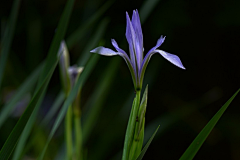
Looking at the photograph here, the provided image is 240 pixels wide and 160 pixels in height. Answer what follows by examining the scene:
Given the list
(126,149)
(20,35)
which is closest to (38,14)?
(20,35)

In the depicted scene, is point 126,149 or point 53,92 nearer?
point 126,149

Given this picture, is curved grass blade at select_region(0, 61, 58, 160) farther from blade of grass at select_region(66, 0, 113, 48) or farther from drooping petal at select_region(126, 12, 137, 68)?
blade of grass at select_region(66, 0, 113, 48)

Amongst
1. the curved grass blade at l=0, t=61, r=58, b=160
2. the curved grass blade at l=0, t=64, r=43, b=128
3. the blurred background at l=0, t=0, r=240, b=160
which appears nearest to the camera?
the curved grass blade at l=0, t=61, r=58, b=160

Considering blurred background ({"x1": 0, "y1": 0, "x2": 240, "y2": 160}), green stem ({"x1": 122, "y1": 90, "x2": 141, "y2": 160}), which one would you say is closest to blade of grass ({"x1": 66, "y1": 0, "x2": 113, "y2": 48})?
green stem ({"x1": 122, "y1": 90, "x2": 141, "y2": 160})

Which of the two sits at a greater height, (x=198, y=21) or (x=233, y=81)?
(x=198, y=21)

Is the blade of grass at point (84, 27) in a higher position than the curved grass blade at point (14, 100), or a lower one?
higher

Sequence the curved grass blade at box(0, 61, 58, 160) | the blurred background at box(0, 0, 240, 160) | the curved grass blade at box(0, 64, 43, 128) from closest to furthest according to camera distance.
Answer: the curved grass blade at box(0, 61, 58, 160) → the curved grass blade at box(0, 64, 43, 128) → the blurred background at box(0, 0, 240, 160)

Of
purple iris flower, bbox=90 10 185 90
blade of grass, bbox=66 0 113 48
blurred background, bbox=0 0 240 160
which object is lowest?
blurred background, bbox=0 0 240 160

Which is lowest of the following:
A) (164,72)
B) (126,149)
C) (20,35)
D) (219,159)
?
(219,159)

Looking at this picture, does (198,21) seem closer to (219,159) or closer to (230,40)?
(230,40)

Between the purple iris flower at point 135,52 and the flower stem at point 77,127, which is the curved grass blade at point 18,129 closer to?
the purple iris flower at point 135,52

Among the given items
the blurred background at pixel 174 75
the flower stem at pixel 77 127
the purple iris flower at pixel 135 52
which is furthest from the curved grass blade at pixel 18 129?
the blurred background at pixel 174 75
